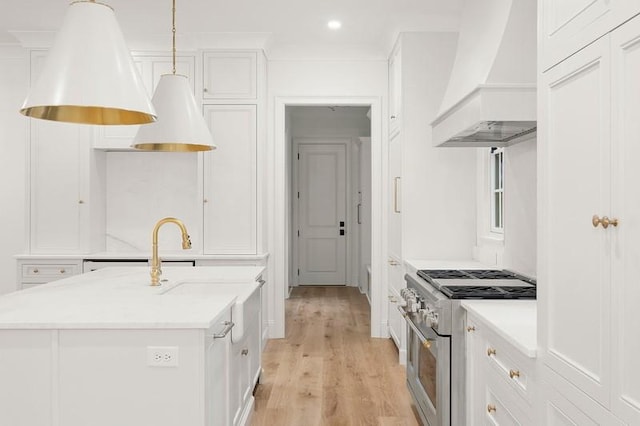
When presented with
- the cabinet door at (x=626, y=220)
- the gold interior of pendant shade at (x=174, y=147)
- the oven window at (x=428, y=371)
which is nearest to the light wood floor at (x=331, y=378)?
the oven window at (x=428, y=371)

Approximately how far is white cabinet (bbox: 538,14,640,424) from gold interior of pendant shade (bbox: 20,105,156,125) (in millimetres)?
1534

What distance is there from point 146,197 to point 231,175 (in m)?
0.97

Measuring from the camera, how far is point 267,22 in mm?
→ 4301

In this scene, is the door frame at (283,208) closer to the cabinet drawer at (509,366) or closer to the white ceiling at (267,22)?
the white ceiling at (267,22)

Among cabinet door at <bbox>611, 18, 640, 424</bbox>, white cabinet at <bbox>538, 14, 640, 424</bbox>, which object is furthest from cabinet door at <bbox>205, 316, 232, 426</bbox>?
cabinet door at <bbox>611, 18, 640, 424</bbox>

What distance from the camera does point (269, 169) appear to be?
16.5ft

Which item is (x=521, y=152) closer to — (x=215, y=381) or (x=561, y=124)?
(x=561, y=124)

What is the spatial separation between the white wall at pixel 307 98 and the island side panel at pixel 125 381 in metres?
3.11

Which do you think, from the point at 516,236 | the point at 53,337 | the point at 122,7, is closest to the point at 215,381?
the point at 53,337

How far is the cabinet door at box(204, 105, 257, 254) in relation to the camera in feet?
15.4

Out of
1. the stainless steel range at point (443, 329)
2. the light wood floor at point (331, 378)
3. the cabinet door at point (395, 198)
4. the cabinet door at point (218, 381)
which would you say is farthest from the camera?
the cabinet door at point (395, 198)

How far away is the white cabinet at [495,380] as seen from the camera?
5.81ft

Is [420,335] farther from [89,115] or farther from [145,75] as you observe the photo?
[145,75]

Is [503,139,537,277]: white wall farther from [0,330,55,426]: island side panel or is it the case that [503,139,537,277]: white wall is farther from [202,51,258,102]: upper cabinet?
[0,330,55,426]: island side panel
